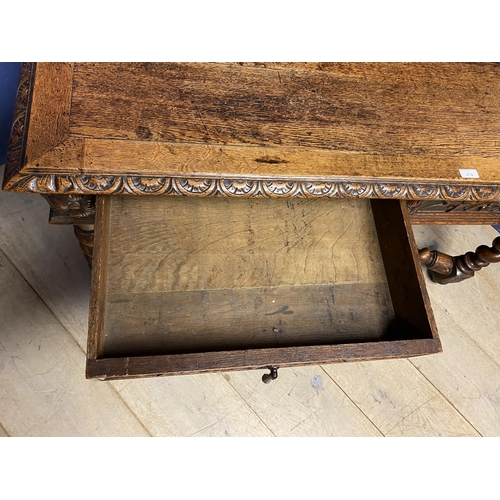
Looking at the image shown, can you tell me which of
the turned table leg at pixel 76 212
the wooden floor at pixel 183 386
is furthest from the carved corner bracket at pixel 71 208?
the wooden floor at pixel 183 386

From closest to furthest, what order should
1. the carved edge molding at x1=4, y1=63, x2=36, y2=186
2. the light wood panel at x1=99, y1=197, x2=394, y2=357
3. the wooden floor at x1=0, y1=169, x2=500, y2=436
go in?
the carved edge molding at x1=4, y1=63, x2=36, y2=186, the light wood panel at x1=99, y1=197, x2=394, y2=357, the wooden floor at x1=0, y1=169, x2=500, y2=436

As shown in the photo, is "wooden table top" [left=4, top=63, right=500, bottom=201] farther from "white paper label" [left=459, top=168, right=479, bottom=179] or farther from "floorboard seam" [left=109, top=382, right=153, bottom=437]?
"floorboard seam" [left=109, top=382, right=153, bottom=437]

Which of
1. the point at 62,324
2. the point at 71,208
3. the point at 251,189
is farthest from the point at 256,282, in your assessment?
the point at 62,324

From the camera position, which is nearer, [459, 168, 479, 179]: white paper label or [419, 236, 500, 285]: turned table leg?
[459, 168, 479, 179]: white paper label

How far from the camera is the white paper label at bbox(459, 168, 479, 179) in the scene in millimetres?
606

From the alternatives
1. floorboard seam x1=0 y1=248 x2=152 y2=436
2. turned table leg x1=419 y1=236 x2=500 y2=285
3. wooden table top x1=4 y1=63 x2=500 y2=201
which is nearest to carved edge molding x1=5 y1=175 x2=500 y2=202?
wooden table top x1=4 y1=63 x2=500 y2=201

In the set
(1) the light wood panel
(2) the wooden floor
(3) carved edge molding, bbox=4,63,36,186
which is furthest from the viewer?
(2) the wooden floor

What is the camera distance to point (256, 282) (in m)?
0.69

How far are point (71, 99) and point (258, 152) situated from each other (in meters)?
0.22

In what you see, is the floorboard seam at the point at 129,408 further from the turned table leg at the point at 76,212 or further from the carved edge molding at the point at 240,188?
the carved edge molding at the point at 240,188

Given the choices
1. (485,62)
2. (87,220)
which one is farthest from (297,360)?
(485,62)

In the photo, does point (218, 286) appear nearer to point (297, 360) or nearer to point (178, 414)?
point (297, 360)

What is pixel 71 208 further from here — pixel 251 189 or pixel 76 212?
pixel 251 189

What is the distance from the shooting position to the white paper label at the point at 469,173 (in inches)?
23.9
